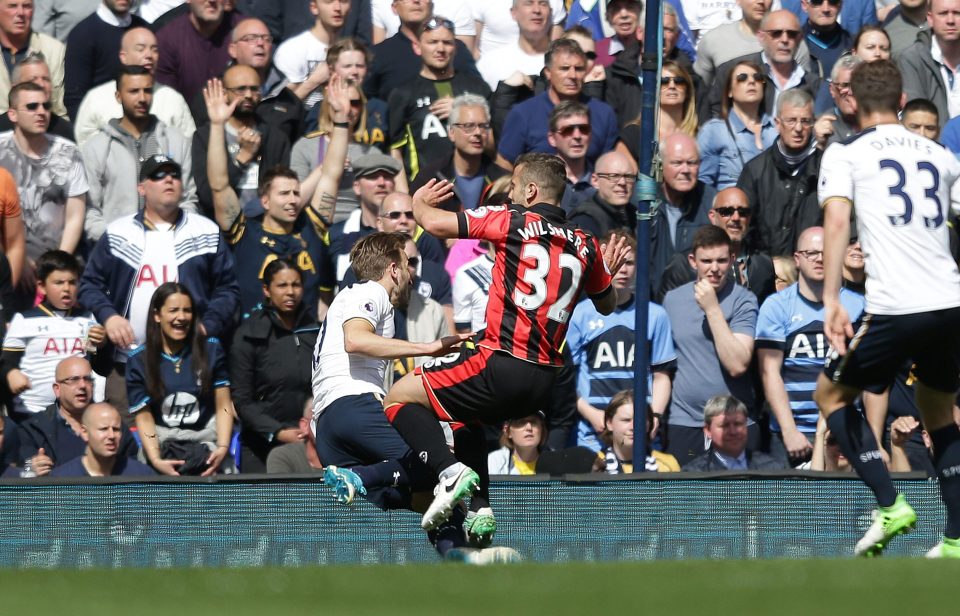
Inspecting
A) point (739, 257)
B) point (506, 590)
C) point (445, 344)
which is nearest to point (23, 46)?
point (739, 257)

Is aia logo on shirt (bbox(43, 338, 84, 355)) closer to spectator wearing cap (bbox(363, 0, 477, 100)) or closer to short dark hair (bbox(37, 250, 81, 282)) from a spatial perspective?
short dark hair (bbox(37, 250, 81, 282))

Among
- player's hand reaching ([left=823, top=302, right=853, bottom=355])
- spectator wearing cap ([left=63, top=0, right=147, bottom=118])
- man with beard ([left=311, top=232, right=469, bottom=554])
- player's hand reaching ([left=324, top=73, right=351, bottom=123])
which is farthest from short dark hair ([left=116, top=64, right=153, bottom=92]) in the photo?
player's hand reaching ([left=823, top=302, right=853, bottom=355])

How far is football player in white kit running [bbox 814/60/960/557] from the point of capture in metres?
7.85

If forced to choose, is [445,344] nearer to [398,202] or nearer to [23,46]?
[398,202]

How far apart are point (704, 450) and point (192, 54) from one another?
211 inches

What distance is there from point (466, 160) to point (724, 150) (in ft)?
6.56

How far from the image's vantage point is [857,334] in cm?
795

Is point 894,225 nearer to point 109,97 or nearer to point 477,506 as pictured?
point 477,506

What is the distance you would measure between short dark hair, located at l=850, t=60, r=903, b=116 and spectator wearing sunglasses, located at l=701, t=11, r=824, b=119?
488 cm

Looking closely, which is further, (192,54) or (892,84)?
(192,54)

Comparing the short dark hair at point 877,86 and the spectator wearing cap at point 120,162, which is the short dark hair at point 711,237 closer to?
the short dark hair at point 877,86

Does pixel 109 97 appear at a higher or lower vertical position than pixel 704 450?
higher

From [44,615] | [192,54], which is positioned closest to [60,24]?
[192,54]

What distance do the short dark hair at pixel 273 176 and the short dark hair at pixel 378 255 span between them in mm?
2760
